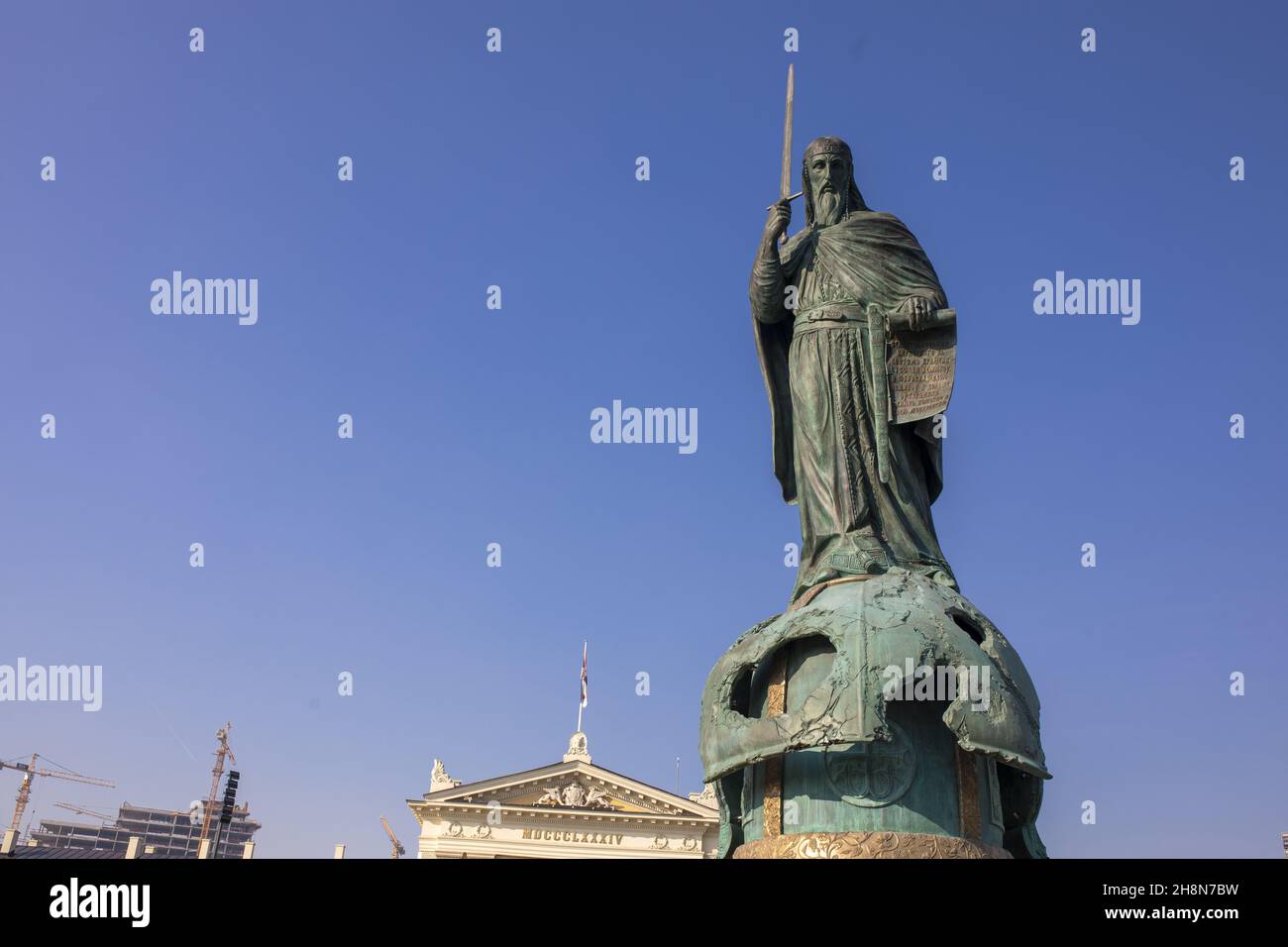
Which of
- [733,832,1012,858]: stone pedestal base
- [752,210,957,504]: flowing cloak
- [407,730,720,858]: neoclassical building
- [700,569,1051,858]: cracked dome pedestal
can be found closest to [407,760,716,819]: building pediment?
[407,730,720,858]: neoclassical building

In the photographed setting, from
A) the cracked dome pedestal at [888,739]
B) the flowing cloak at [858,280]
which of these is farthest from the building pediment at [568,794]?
the cracked dome pedestal at [888,739]

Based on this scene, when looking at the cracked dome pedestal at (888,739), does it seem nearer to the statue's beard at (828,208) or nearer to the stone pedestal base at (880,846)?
the stone pedestal base at (880,846)

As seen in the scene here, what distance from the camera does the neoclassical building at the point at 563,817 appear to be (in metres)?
44.8

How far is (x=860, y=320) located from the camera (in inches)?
425

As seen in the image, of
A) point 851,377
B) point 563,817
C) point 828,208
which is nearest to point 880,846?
point 851,377

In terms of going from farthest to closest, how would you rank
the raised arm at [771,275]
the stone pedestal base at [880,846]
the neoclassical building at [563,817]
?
the neoclassical building at [563,817], the raised arm at [771,275], the stone pedestal base at [880,846]

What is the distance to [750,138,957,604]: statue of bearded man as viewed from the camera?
33.3 feet

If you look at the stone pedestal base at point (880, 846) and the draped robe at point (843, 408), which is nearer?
the stone pedestal base at point (880, 846)

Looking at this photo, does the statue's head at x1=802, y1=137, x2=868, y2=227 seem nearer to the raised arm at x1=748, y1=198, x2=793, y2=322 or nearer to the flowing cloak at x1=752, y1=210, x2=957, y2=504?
the flowing cloak at x1=752, y1=210, x2=957, y2=504

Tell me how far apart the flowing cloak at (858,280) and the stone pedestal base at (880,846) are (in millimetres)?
3700

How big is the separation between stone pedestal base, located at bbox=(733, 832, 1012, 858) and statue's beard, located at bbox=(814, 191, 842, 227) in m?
6.16
